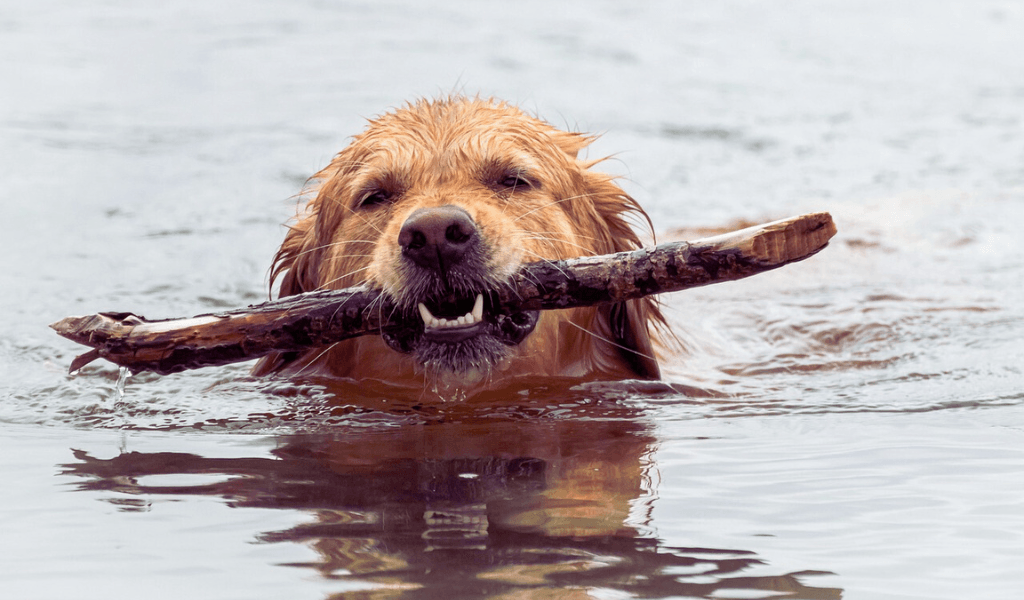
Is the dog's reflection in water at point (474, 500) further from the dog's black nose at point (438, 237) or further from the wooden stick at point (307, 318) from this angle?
the dog's black nose at point (438, 237)

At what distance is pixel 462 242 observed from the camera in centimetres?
421

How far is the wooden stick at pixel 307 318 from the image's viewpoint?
378cm

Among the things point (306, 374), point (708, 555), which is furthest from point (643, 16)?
point (708, 555)

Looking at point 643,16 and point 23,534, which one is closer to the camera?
point 23,534

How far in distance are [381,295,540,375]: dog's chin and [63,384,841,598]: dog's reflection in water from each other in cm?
24

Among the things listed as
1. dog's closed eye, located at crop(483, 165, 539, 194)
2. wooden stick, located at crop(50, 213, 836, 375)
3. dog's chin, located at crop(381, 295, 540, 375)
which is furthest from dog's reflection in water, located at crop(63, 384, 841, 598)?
dog's closed eye, located at crop(483, 165, 539, 194)

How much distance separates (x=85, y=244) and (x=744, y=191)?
5.72 m

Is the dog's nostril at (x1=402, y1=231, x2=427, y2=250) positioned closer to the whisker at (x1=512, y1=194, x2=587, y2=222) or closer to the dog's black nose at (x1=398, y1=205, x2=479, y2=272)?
the dog's black nose at (x1=398, y1=205, x2=479, y2=272)

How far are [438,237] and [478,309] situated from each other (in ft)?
1.12

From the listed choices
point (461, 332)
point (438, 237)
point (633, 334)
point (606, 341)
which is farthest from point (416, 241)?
point (633, 334)

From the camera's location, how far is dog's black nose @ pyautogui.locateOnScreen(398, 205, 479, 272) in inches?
162

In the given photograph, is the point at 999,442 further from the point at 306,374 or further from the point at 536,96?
the point at 536,96

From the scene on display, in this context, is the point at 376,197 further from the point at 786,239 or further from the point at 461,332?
the point at 786,239

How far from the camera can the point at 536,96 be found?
563 inches
